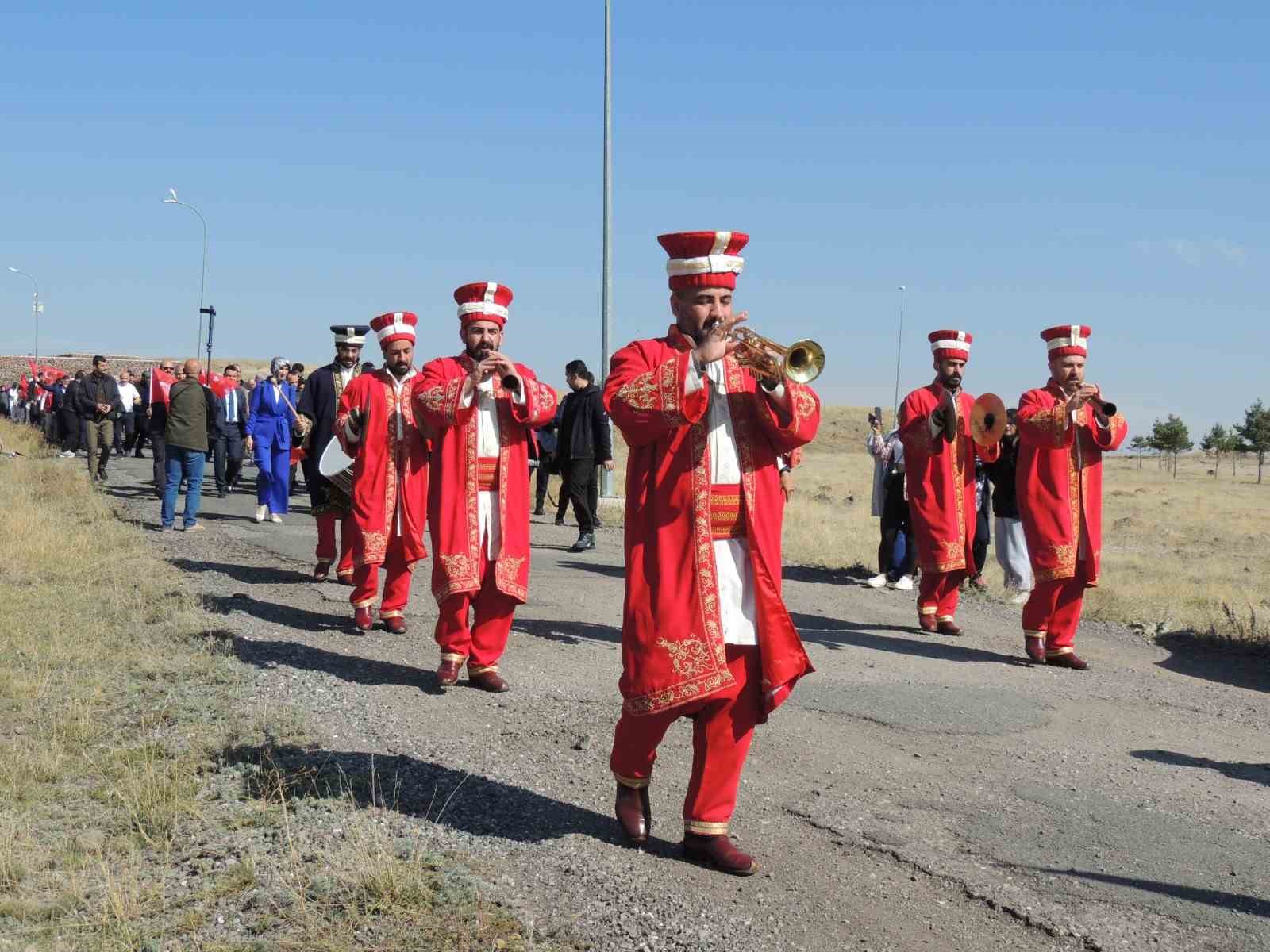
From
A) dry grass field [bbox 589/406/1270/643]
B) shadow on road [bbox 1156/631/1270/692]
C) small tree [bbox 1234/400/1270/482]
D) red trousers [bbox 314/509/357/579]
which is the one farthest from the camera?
small tree [bbox 1234/400/1270/482]

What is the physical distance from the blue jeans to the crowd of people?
4 centimetres

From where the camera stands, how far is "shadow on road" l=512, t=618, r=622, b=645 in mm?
9484

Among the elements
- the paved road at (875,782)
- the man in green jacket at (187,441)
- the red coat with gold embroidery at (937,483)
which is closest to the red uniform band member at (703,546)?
the paved road at (875,782)

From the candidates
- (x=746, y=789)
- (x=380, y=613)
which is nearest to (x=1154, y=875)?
(x=746, y=789)

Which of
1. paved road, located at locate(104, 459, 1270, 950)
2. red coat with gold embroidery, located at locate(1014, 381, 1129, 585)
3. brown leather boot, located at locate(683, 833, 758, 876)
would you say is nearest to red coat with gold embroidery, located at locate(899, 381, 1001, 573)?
paved road, located at locate(104, 459, 1270, 950)

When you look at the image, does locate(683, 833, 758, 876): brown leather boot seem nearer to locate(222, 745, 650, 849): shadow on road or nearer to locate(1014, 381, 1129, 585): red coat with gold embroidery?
Result: locate(222, 745, 650, 849): shadow on road

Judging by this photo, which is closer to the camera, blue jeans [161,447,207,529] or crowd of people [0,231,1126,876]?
crowd of people [0,231,1126,876]

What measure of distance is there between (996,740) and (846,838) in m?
2.03

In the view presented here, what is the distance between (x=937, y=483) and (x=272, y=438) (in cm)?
929

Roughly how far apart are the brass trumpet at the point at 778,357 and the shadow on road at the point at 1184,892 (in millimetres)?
2051

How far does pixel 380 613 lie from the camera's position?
376 inches

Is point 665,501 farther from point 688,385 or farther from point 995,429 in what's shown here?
point 995,429

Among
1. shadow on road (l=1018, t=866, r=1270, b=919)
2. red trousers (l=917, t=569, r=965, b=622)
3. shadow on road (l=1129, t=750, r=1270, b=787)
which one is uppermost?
red trousers (l=917, t=569, r=965, b=622)

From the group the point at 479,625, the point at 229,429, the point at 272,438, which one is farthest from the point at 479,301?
the point at 229,429
